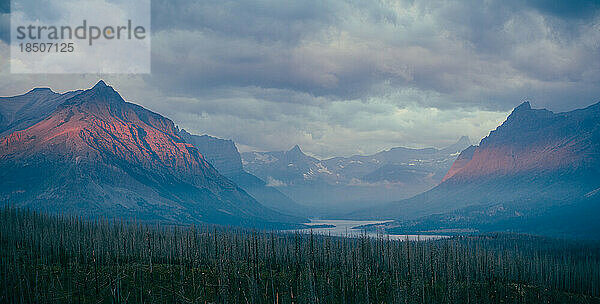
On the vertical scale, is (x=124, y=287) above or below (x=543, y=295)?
A: above

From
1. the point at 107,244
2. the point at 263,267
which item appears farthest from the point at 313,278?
the point at 107,244

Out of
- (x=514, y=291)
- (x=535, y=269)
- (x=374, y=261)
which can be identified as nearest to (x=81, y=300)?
A: (x=374, y=261)

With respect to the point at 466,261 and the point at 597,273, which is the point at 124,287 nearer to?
the point at 466,261

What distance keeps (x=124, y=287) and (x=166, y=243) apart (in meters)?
58.7

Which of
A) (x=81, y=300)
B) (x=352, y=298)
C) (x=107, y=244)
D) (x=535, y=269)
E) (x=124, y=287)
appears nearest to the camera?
(x=81, y=300)

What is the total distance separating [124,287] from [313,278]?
1558 inches

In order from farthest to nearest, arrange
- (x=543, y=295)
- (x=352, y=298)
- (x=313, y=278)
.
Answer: (x=543, y=295), (x=313, y=278), (x=352, y=298)

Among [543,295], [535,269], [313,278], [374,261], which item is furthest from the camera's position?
[535,269]

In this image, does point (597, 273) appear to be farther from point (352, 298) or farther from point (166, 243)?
point (166, 243)

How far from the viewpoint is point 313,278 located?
4446 inches

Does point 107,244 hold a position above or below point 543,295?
above

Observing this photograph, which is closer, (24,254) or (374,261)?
(24,254)

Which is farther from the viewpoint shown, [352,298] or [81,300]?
[352,298]

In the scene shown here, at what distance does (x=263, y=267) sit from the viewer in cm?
13175
